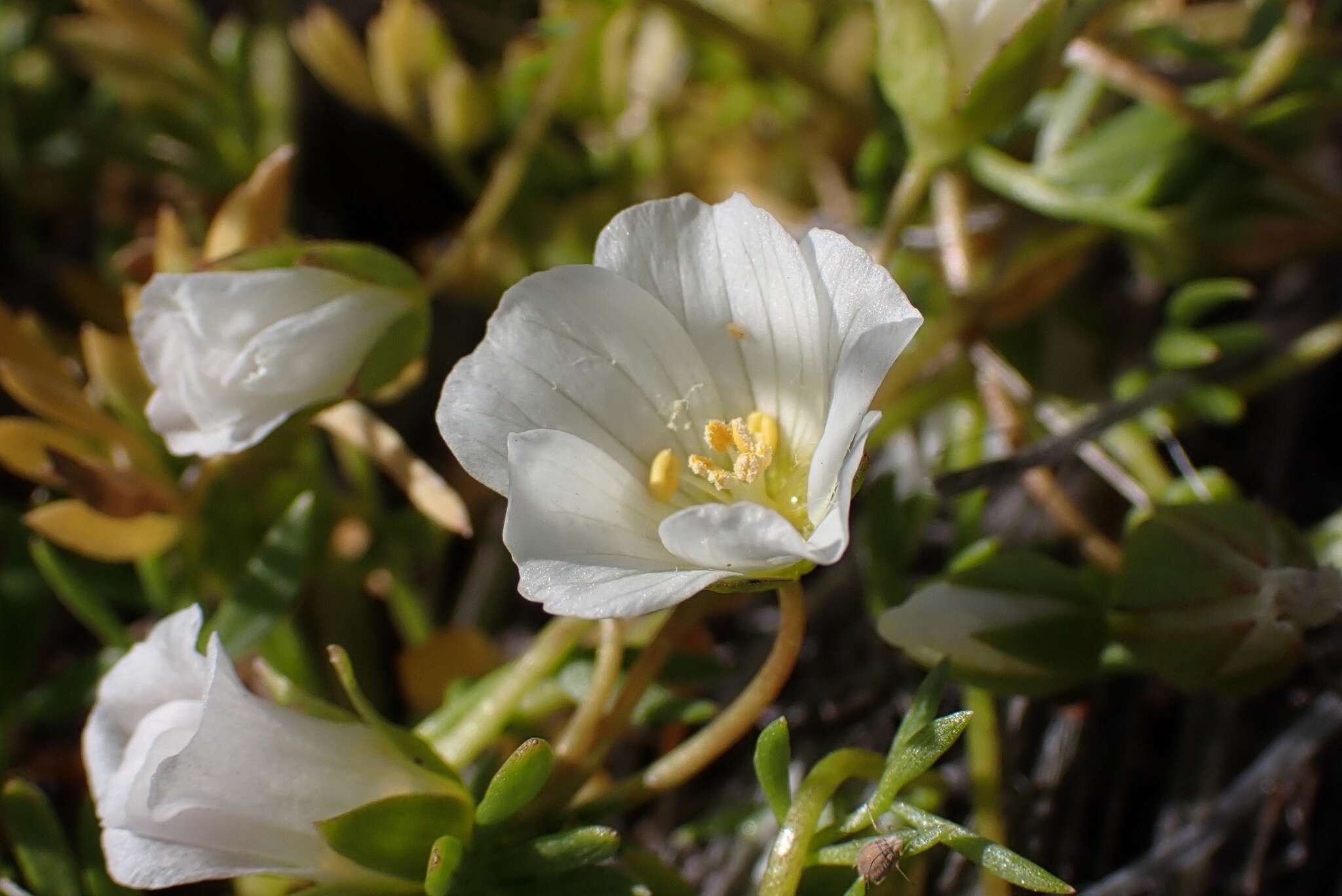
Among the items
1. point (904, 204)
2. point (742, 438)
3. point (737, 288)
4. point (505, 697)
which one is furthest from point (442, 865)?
point (904, 204)

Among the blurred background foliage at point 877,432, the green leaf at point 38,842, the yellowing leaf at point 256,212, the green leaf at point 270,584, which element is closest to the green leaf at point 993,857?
the blurred background foliage at point 877,432

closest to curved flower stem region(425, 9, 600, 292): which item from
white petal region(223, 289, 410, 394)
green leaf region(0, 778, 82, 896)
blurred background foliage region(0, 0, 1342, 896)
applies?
blurred background foliage region(0, 0, 1342, 896)

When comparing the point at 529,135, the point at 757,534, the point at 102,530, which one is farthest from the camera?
the point at 529,135

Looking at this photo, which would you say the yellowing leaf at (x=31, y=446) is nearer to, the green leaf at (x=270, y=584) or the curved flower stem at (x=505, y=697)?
the green leaf at (x=270, y=584)

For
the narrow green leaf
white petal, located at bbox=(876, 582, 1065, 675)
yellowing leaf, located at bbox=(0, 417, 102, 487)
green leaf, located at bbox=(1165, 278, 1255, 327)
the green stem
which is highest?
green leaf, located at bbox=(1165, 278, 1255, 327)

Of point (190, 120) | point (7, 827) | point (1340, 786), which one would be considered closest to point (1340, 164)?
point (1340, 786)

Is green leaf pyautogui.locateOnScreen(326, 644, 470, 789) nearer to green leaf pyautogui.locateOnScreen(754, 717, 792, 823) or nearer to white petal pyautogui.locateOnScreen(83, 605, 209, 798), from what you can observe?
white petal pyautogui.locateOnScreen(83, 605, 209, 798)

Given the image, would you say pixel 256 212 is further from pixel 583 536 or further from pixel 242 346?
pixel 583 536
